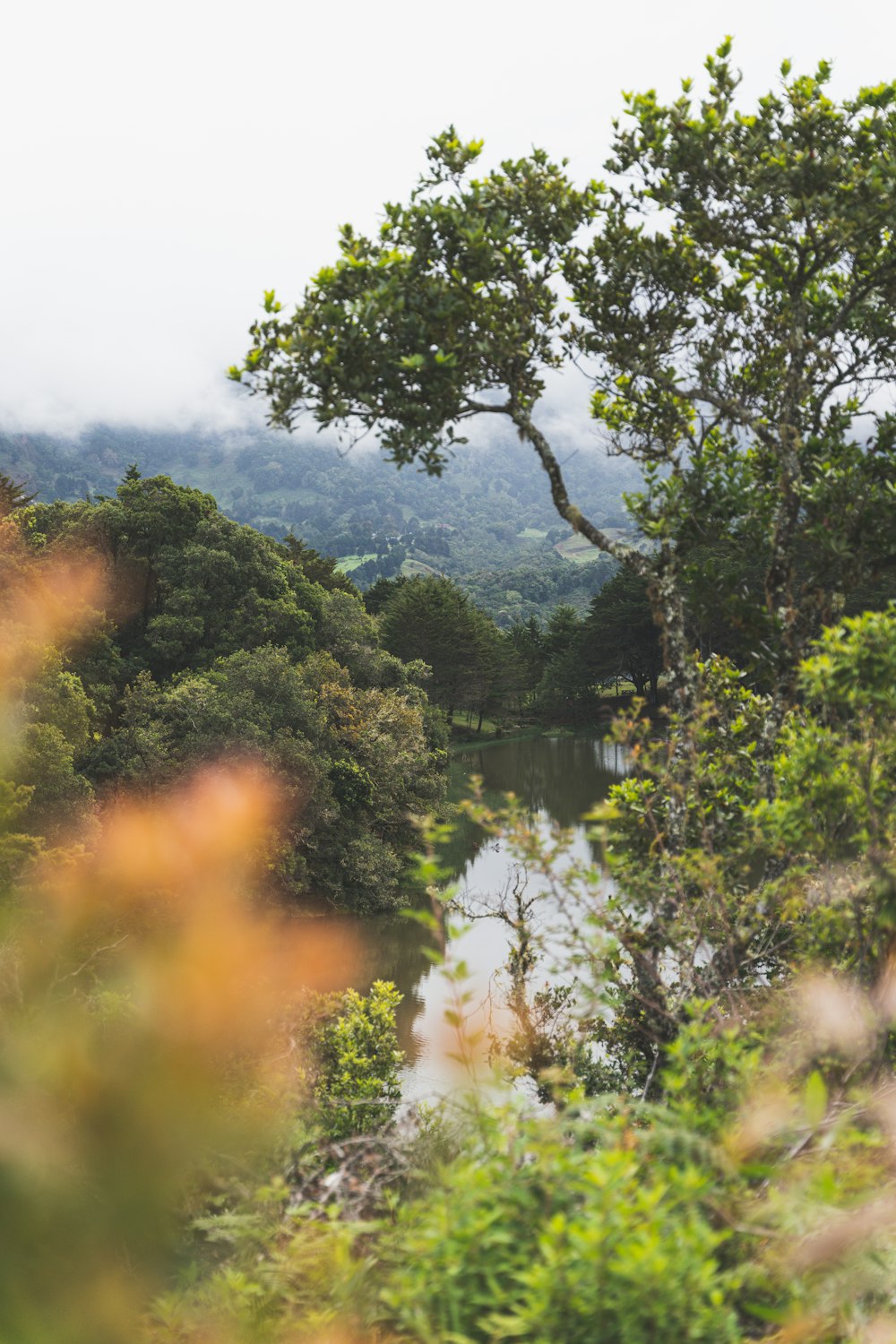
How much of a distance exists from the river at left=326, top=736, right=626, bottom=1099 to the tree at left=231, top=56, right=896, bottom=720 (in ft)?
7.58

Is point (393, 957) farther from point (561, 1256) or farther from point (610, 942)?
point (561, 1256)

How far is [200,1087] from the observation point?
1002 cm

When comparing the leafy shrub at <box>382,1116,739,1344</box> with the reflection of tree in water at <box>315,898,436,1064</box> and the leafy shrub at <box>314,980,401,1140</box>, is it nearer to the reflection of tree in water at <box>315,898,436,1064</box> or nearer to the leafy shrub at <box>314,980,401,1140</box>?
the leafy shrub at <box>314,980,401,1140</box>

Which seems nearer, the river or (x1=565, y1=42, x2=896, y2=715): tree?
(x1=565, y1=42, x2=896, y2=715): tree

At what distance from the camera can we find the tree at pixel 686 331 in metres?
5.78

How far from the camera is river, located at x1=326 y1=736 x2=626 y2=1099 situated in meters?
15.3

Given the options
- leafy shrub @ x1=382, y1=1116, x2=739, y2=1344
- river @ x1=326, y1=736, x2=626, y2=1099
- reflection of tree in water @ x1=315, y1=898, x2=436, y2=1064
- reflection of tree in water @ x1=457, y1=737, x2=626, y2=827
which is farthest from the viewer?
reflection of tree in water @ x1=457, y1=737, x2=626, y2=827

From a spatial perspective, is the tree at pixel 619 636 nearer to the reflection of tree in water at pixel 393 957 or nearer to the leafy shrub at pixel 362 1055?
the reflection of tree in water at pixel 393 957

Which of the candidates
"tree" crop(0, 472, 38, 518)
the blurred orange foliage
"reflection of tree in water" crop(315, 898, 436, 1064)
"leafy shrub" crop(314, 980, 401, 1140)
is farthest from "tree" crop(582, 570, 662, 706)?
"leafy shrub" crop(314, 980, 401, 1140)

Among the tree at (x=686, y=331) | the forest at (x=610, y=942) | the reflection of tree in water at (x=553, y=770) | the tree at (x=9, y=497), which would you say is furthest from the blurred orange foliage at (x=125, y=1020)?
the reflection of tree in water at (x=553, y=770)

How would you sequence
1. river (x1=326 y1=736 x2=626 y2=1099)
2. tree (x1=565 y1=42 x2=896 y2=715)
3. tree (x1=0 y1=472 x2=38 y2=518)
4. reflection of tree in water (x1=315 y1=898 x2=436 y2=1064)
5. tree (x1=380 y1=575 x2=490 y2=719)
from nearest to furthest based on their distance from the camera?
tree (x1=565 y1=42 x2=896 y2=715), river (x1=326 y1=736 x2=626 y2=1099), reflection of tree in water (x1=315 y1=898 x2=436 y2=1064), tree (x1=0 y1=472 x2=38 y2=518), tree (x1=380 y1=575 x2=490 y2=719)

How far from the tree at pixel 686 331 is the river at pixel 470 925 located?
7.58 ft

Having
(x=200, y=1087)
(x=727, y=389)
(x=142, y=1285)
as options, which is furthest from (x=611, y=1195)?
(x=200, y=1087)

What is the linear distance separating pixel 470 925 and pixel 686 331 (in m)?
6.15
